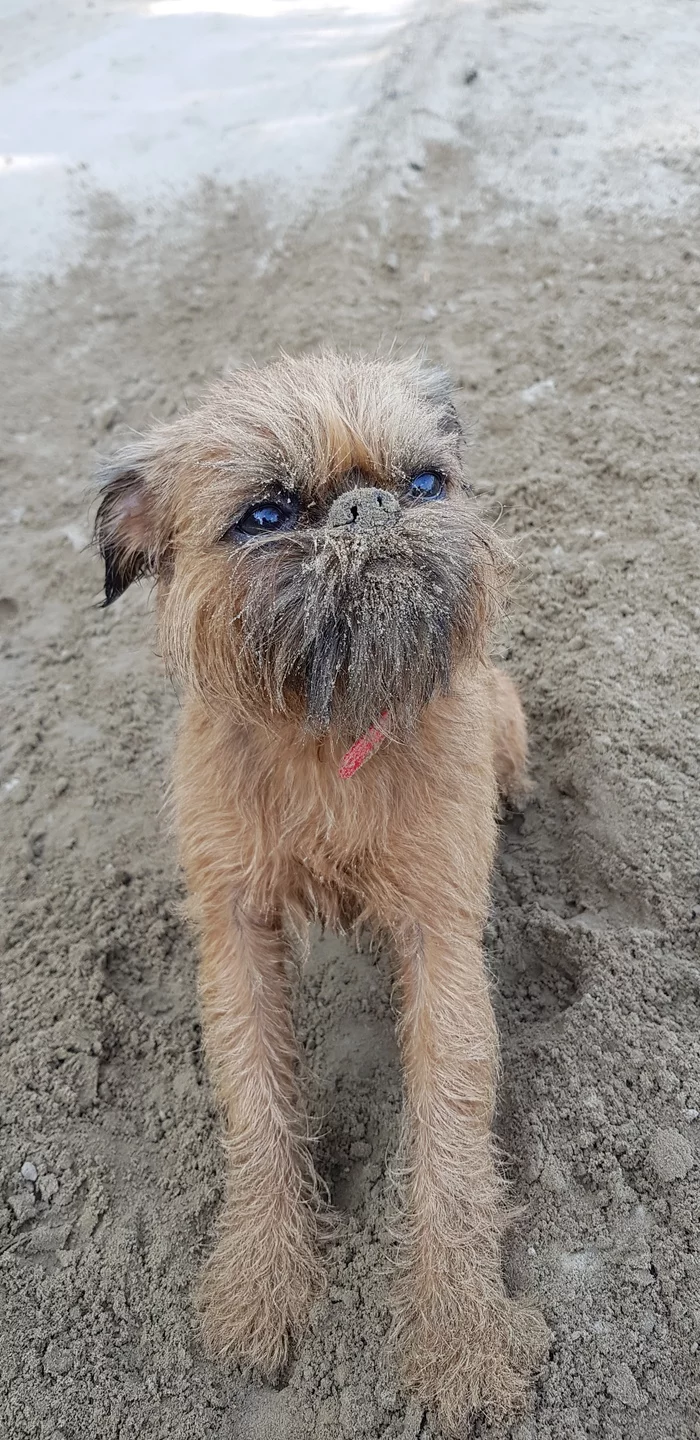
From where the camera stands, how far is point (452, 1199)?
9.02ft

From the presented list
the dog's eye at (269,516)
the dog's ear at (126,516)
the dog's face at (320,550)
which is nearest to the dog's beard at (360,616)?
the dog's face at (320,550)

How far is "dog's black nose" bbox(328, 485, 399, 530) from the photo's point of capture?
89.9 inches

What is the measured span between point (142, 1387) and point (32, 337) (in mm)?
6217

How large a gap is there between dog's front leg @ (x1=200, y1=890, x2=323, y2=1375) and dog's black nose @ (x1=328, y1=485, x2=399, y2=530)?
1282 millimetres

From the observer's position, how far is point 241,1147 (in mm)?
2941

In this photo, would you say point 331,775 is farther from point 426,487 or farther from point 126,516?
point 126,516

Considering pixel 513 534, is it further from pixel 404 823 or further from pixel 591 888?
pixel 404 823

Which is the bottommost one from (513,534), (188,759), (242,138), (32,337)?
(513,534)

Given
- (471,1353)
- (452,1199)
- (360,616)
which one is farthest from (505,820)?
(360,616)

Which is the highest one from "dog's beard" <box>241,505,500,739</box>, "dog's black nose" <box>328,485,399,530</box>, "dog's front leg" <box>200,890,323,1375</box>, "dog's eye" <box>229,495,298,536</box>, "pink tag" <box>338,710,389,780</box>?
"dog's black nose" <box>328,485,399,530</box>

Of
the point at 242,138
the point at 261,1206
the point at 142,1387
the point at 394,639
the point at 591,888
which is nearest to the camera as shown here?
the point at 394,639

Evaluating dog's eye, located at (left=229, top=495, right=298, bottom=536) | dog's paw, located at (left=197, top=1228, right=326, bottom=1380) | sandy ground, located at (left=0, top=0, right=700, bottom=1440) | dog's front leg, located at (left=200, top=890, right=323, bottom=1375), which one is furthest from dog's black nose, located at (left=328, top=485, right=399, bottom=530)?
dog's paw, located at (left=197, top=1228, right=326, bottom=1380)

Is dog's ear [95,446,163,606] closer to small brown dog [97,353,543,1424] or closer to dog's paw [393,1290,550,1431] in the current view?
small brown dog [97,353,543,1424]

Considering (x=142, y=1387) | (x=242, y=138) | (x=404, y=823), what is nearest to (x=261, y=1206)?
(x=142, y=1387)
